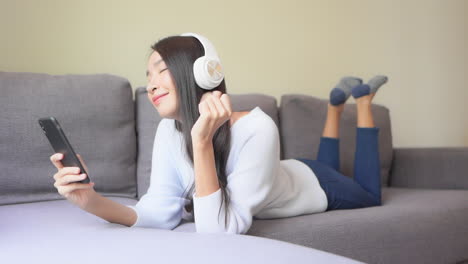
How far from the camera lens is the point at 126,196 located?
1655 mm

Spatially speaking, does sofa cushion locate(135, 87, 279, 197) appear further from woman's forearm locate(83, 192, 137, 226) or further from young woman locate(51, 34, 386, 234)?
woman's forearm locate(83, 192, 137, 226)

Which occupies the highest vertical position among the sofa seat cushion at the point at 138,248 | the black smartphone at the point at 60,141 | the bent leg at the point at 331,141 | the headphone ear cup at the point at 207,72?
the headphone ear cup at the point at 207,72

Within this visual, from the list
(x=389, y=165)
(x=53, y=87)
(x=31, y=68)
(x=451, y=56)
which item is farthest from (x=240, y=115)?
(x=451, y=56)

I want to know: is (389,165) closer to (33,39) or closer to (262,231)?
(262,231)

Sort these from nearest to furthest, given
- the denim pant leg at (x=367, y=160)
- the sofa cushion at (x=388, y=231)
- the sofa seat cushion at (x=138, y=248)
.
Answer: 1. the sofa seat cushion at (x=138, y=248)
2. the sofa cushion at (x=388, y=231)
3. the denim pant leg at (x=367, y=160)

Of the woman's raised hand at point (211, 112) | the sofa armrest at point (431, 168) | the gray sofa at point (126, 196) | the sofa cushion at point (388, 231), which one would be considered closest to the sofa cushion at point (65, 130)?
the gray sofa at point (126, 196)

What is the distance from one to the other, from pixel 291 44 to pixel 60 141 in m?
1.75

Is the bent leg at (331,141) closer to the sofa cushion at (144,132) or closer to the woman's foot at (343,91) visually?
the woman's foot at (343,91)

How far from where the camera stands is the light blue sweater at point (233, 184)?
3.51 feet

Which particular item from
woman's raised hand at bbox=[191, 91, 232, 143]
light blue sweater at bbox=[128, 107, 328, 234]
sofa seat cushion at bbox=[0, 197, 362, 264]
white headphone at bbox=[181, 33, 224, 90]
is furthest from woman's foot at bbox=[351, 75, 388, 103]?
sofa seat cushion at bbox=[0, 197, 362, 264]

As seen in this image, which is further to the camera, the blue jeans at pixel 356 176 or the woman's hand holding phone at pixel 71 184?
the blue jeans at pixel 356 176

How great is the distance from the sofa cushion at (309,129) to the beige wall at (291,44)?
316 mm

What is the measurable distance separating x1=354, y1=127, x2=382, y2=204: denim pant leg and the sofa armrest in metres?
0.49

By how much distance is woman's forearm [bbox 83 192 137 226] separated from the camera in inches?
40.8
